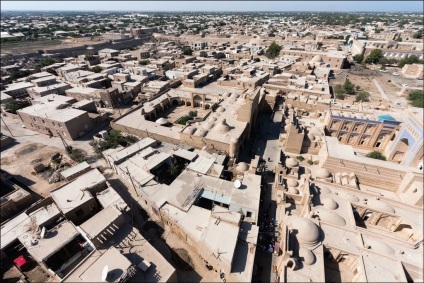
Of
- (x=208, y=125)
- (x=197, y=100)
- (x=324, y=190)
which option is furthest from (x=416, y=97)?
(x=208, y=125)

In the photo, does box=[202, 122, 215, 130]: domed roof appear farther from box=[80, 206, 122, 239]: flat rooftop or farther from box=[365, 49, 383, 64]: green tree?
box=[365, 49, 383, 64]: green tree

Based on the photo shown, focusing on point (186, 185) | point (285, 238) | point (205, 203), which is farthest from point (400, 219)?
point (186, 185)

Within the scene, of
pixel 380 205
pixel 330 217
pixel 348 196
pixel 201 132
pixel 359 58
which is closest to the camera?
pixel 330 217

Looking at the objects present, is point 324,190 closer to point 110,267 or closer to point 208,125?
point 208,125

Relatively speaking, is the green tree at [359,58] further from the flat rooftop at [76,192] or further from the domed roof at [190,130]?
the flat rooftop at [76,192]

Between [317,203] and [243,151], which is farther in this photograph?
[243,151]

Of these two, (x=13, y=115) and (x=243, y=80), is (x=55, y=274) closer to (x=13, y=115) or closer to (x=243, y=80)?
(x=13, y=115)
